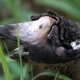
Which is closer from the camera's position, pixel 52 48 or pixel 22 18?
pixel 52 48

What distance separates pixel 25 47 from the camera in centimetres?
131

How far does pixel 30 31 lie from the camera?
4.24ft

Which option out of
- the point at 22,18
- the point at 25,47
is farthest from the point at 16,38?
the point at 22,18

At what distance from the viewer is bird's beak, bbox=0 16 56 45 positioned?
1258mm

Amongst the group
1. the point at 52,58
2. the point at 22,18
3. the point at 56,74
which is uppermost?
the point at 52,58

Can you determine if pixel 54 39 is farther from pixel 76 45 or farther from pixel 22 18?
pixel 22 18

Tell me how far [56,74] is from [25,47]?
165 millimetres

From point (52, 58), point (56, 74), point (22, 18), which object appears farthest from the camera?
point (22, 18)

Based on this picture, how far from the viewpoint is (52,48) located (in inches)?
48.6

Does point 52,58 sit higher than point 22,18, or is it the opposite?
point 52,58

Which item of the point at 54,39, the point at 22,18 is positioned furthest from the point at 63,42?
the point at 22,18

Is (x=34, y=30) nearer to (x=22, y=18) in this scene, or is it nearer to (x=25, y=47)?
(x=25, y=47)

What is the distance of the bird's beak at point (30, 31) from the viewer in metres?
1.26

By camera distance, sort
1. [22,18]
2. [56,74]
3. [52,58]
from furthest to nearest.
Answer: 1. [22,18]
2. [56,74]
3. [52,58]
